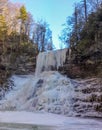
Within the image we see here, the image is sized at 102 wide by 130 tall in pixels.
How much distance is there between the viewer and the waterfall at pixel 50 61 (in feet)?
79.3

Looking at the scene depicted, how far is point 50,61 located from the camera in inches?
979

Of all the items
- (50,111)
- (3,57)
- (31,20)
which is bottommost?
(50,111)

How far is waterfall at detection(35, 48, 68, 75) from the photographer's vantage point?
24.2 meters

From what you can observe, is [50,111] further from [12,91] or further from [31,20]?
[31,20]

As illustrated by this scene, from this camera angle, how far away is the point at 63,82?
67.2ft

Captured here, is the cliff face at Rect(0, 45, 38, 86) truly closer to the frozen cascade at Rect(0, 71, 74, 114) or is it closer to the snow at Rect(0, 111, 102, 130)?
the frozen cascade at Rect(0, 71, 74, 114)

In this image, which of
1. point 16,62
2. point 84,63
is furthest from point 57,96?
point 16,62

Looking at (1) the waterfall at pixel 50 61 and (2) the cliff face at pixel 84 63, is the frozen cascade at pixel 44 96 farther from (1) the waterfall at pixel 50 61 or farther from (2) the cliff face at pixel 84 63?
(1) the waterfall at pixel 50 61

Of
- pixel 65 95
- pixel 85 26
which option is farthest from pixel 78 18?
pixel 65 95

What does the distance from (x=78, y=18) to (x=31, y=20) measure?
40.8ft

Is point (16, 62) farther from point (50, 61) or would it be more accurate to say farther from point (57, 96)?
point (57, 96)

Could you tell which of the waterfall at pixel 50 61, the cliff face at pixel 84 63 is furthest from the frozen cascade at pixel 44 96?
the waterfall at pixel 50 61

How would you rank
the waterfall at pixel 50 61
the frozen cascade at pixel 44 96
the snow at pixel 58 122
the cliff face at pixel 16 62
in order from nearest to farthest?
the snow at pixel 58 122, the frozen cascade at pixel 44 96, the waterfall at pixel 50 61, the cliff face at pixel 16 62

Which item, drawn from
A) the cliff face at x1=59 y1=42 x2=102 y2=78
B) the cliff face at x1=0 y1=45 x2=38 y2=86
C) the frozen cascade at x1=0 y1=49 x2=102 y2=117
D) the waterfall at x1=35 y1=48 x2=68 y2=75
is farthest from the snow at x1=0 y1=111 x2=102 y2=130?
the cliff face at x1=0 y1=45 x2=38 y2=86
